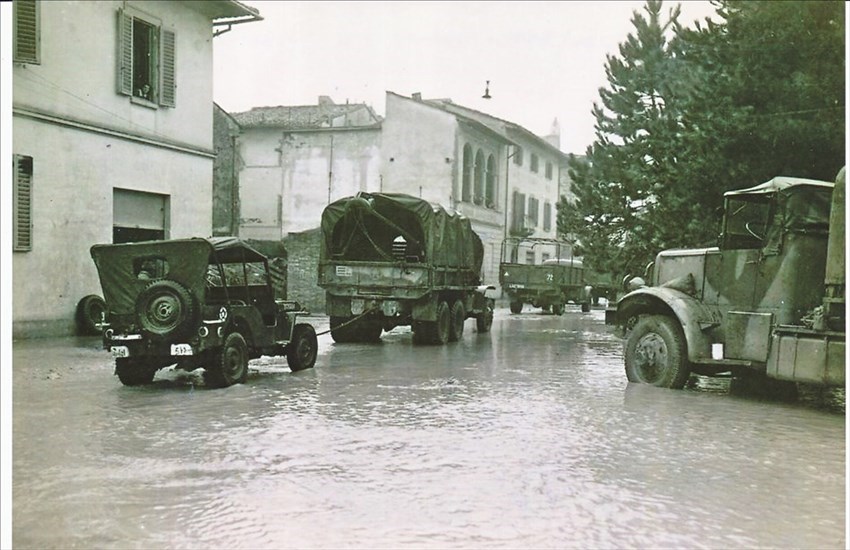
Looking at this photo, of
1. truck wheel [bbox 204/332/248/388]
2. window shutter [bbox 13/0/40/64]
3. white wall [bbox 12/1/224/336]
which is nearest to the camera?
truck wheel [bbox 204/332/248/388]

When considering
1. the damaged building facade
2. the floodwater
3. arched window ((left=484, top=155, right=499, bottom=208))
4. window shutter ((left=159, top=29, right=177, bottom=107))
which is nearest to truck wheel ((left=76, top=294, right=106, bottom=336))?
the floodwater

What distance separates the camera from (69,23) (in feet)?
48.6

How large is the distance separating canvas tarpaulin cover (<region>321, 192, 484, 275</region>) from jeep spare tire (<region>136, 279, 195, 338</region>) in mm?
6526

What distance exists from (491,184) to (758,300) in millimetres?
30175

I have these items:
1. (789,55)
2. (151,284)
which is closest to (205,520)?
(151,284)

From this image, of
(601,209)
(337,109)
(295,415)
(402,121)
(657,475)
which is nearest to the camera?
(657,475)

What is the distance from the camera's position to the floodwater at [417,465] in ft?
14.5

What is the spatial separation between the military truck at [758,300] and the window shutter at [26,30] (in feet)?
28.8

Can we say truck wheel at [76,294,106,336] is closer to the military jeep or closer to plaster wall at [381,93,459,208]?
the military jeep

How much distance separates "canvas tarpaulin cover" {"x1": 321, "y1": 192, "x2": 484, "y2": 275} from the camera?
1567cm

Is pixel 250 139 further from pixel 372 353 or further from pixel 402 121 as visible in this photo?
pixel 372 353

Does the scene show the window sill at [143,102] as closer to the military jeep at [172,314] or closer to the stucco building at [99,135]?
the stucco building at [99,135]

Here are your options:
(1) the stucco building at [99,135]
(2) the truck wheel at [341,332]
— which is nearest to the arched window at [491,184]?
(1) the stucco building at [99,135]

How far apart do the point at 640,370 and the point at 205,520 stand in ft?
22.8
